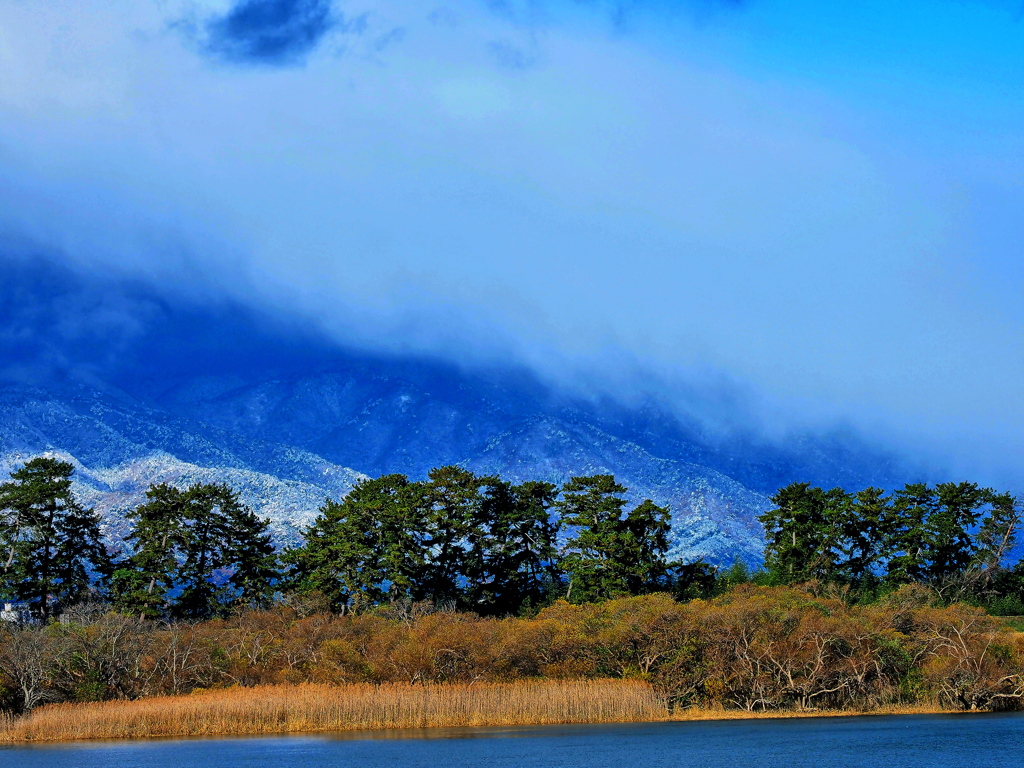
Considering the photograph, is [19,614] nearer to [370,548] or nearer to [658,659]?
[370,548]

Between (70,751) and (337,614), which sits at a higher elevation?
(337,614)

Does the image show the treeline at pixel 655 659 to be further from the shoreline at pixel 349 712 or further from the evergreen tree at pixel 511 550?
the evergreen tree at pixel 511 550

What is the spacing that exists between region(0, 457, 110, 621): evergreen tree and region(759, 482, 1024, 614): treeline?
6028 centimetres

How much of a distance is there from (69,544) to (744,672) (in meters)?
59.3

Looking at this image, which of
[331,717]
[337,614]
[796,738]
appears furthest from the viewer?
[337,614]

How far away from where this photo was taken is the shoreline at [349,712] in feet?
212

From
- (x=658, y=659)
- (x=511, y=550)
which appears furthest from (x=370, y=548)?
(x=658, y=659)

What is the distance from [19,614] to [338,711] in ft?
144

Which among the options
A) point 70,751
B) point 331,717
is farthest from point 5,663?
point 331,717

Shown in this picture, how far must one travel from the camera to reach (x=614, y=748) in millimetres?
53406

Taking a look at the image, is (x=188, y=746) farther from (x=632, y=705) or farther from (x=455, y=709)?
(x=632, y=705)

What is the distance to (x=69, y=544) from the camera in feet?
319

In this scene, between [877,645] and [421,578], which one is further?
[421,578]

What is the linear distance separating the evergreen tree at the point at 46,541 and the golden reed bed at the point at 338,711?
28123mm
